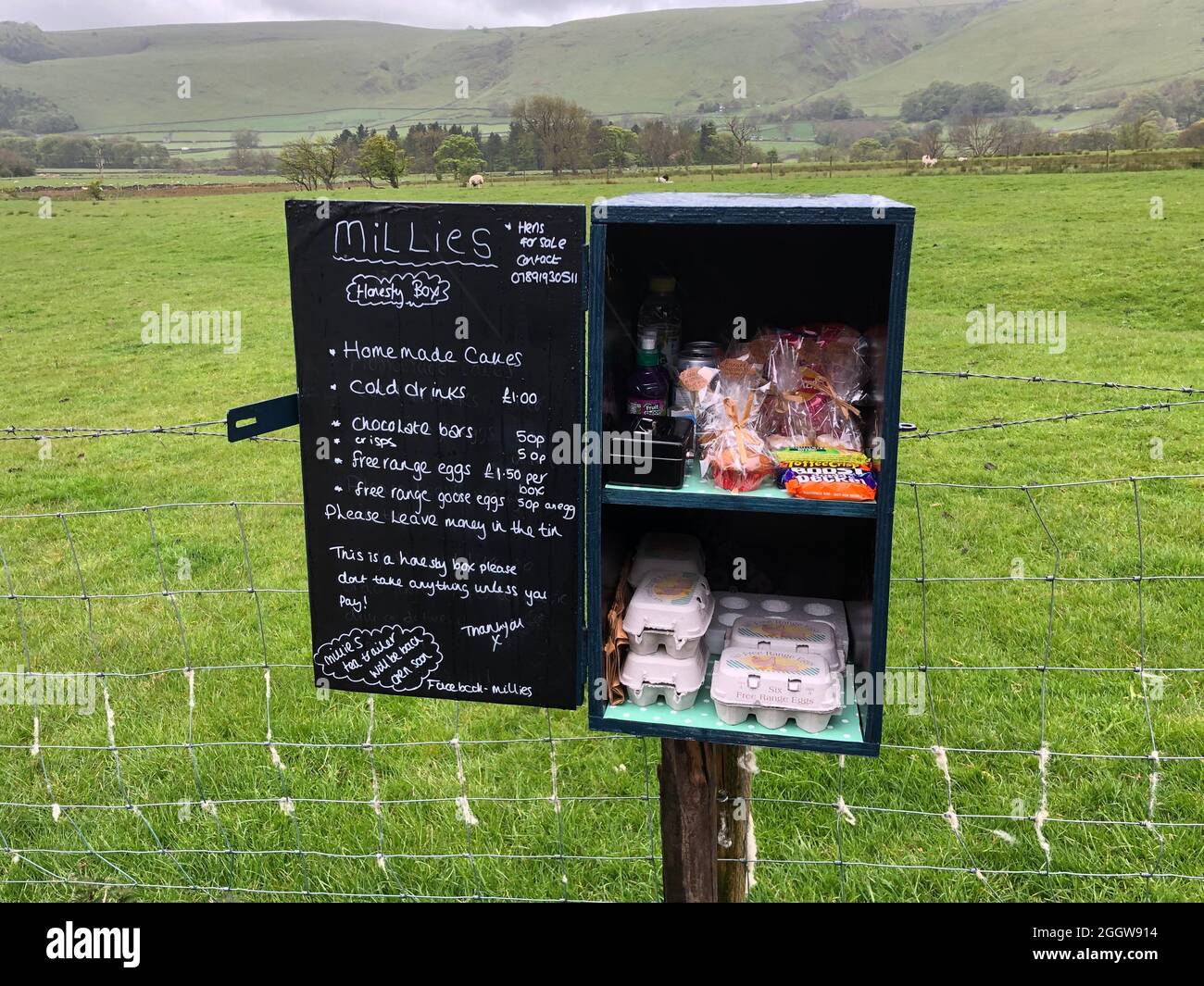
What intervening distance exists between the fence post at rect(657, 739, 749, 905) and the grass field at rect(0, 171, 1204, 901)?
70cm

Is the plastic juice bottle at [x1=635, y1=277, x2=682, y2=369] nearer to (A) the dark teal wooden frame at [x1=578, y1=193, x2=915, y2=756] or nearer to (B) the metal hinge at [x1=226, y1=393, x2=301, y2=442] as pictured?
(A) the dark teal wooden frame at [x1=578, y1=193, x2=915, y2=756]

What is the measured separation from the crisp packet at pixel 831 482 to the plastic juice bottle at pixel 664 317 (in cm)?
64

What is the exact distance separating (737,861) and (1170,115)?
159773 mm

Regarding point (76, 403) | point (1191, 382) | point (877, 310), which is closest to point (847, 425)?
point (877, 310)

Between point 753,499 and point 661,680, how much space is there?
0.62m

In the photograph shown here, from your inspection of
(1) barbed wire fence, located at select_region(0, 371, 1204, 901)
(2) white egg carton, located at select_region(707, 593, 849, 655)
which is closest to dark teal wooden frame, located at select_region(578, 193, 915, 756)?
(2) white egg carton, located at select_region(707, 593, 849, 655)

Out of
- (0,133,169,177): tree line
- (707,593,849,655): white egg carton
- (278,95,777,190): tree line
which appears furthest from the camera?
(0,133,169,177): tree line

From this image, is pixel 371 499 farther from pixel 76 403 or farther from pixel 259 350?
pixel 259 350

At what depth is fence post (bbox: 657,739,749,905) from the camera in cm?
277

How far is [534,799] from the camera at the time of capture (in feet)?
13.2

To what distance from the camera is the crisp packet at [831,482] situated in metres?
2.17

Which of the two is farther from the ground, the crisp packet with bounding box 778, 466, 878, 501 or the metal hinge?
the metal hinge

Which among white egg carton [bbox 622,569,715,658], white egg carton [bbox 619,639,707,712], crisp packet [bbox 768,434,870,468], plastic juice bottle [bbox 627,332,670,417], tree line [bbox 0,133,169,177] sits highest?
tree line [bbox 0,133,169,177]

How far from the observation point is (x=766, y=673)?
8.05 ft
